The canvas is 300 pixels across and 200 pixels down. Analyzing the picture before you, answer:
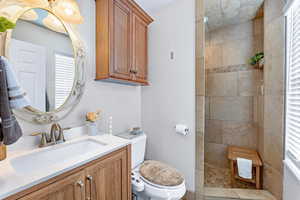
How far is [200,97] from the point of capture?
158 cm

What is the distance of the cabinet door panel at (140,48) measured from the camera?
1.59 m

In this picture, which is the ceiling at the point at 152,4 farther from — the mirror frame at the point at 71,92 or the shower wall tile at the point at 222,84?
the shower wall tile at the point at 222,84

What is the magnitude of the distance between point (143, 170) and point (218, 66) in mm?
2259

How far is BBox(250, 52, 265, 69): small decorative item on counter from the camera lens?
1919mm

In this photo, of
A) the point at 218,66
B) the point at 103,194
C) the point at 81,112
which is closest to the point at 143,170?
the point at 103,194

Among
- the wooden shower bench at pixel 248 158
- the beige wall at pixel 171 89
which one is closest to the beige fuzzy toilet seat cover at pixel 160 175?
the beige wall at pixel 171 89

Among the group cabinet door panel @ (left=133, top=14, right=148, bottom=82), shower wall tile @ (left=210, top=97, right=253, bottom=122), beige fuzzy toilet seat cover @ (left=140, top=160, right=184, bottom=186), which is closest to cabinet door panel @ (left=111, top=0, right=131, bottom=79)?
cabinet door panel @ (left=133, top=14, right=148, bottom=82)

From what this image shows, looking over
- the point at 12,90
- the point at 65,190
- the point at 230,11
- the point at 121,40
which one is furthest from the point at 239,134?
the point at 12,90

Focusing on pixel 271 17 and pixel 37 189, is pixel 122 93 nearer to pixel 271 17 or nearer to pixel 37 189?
pixel 37 189

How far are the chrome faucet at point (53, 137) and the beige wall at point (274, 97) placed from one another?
2238 mm

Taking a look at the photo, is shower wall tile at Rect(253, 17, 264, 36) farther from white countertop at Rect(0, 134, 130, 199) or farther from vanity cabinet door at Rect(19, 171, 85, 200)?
vanity cabinet door at Rect(19, 171, 85, 200)

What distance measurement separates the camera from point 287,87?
1.43 m

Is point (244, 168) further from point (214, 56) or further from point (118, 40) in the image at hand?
point (118, 40)

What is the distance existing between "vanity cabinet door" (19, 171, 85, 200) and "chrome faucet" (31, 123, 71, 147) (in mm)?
434
